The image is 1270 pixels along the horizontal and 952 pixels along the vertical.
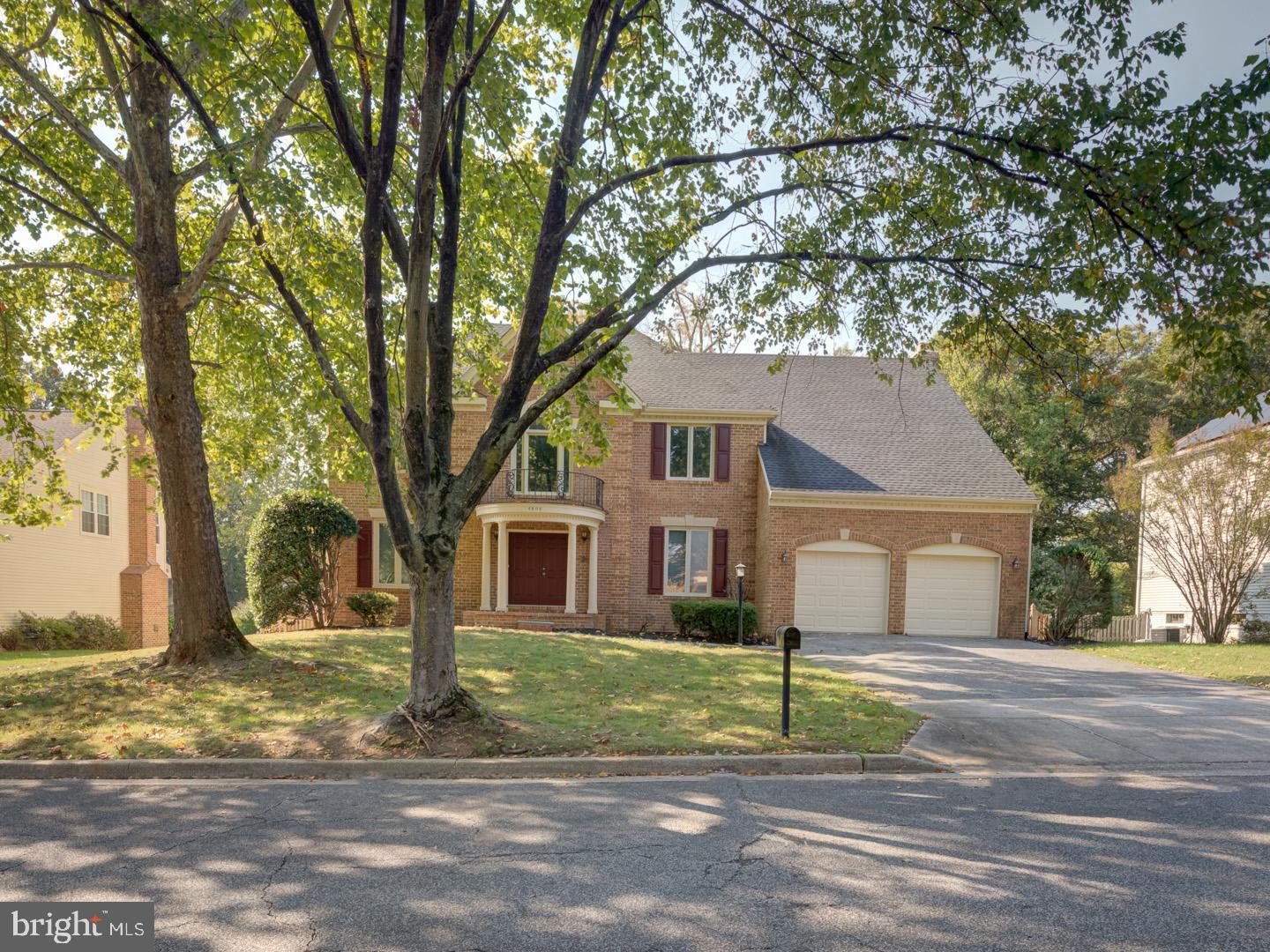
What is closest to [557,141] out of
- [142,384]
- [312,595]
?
[142,384]

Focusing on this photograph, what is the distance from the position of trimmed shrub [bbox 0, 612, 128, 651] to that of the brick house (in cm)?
663

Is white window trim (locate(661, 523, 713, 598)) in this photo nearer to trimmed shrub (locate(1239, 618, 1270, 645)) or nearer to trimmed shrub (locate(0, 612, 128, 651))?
trimmed shrub (locate(1239, 618, 1270, 645))

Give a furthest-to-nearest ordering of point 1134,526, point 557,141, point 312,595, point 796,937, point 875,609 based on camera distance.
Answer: point 1134,526 < point 875,609 < point 312,595 < point 557,141 < point 796,937

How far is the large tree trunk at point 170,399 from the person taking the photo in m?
10.0

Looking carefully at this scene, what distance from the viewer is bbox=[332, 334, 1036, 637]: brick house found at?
19562 mm

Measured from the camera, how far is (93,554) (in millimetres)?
23031

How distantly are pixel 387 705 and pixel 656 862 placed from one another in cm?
490

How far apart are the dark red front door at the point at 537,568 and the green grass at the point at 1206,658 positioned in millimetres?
12615

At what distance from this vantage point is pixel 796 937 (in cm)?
362

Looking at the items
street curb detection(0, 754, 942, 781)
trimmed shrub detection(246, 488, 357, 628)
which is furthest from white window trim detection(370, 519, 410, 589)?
street curb detection(0, 754, 942, 781)

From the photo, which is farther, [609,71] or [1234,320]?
[609,71]

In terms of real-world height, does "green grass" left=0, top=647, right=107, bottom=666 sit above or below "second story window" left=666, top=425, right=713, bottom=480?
below

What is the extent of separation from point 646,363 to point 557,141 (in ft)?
50.7

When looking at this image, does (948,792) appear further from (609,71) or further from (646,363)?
(646,363)
